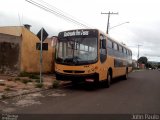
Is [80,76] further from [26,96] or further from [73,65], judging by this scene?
[26,96]

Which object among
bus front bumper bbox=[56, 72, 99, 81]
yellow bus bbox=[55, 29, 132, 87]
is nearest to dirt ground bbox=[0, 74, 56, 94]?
bus front bumper bbox=[56, 72, 99, 81]

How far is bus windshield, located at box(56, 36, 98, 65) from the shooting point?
15.6m

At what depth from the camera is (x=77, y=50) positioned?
1584 cm

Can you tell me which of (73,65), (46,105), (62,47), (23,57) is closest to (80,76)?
(73,65)

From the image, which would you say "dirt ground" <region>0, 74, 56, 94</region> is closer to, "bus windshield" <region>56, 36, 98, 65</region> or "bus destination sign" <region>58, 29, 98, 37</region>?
"bus windshield" <region>56, 36, 98, 65</region>

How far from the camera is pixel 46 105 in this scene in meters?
10.5

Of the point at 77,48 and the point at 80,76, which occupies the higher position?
the point at 77,48

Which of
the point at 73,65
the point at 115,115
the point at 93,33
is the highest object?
the point at 93,33

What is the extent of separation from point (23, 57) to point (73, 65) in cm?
Answer: 764

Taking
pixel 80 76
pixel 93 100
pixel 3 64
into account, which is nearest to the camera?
pixel 93 100

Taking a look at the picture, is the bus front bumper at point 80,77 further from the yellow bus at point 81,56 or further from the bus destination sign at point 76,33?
the bus destination sign at point 76,33

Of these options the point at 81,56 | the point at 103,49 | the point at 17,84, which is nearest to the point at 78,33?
the point at 81,56

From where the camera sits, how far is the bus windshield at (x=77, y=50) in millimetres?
15586

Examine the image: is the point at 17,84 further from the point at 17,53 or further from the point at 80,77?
the point at 17,53
